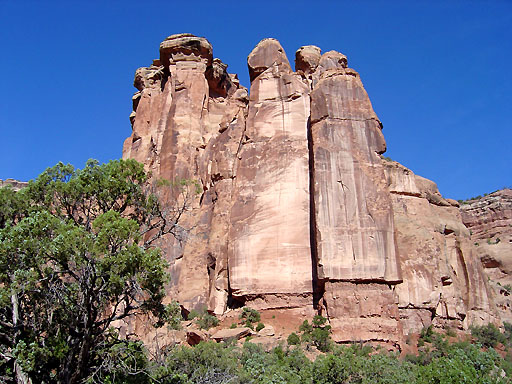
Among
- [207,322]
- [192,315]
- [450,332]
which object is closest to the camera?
[207,322]

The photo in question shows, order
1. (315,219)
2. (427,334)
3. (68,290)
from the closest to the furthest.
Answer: (68,290) < (427,334) < (315,219)

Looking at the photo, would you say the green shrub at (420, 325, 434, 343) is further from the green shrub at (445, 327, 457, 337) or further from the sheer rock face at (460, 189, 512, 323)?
the sheer rock face at (460, 189, 512, 323)

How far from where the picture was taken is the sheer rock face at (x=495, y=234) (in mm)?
56344

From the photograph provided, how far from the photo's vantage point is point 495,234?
64.6 metres

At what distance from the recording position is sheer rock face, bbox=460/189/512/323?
56344 mm

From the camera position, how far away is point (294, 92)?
3916 centimetres

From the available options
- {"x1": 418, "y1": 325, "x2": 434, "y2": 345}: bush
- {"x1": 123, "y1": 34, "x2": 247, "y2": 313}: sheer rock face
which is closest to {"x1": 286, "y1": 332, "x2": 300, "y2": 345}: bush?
{"x1": 123, "y1": 34, "x2": 247, "y2": 313}: sheer rock face

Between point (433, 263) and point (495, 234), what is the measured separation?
34077mm

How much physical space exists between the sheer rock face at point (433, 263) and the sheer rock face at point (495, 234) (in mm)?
10876

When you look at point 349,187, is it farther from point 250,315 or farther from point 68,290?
point 68,290

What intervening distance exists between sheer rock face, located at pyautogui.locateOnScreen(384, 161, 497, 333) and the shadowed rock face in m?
0.09

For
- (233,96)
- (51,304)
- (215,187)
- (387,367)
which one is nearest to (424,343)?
(387,367)

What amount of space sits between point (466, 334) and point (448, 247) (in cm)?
696

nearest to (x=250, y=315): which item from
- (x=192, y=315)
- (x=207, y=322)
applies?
(x=207, y=322)
